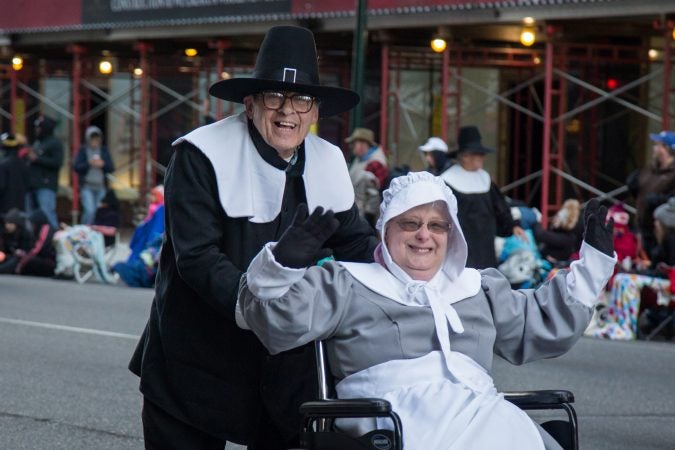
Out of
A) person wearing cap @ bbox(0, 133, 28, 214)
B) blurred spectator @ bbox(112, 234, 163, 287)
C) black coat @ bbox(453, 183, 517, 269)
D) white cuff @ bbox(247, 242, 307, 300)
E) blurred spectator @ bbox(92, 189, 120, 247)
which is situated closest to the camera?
white cuff @ bbox(247, 242, 307, 300)

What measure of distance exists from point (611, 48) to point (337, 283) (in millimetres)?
14114

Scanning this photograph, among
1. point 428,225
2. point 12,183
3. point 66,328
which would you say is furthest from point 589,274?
point 12,183

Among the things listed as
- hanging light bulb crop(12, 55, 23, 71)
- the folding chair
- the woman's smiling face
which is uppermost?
hanging light bulb crop(12, 55, 23, 71)

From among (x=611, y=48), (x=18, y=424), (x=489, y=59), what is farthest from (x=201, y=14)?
(x=18, y=424)

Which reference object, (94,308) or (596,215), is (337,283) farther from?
(94,308)

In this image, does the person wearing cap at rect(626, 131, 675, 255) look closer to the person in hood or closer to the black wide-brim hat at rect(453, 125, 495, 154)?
the black wide-brim hat at rect(453, 125, 495, 154)

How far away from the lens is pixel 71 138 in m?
26.0

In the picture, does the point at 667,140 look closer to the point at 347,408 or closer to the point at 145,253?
the point at 145,253

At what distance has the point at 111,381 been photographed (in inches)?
355

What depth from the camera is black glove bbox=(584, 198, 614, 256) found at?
4.22 meters

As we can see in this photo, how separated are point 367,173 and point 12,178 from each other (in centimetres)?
549

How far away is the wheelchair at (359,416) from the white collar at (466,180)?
695cm

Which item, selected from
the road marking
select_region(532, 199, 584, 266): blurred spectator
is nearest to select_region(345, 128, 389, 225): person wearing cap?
select_region(532, 199, 584, 266): blurred spectator

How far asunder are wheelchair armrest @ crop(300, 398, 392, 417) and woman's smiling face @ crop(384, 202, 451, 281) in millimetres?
510
